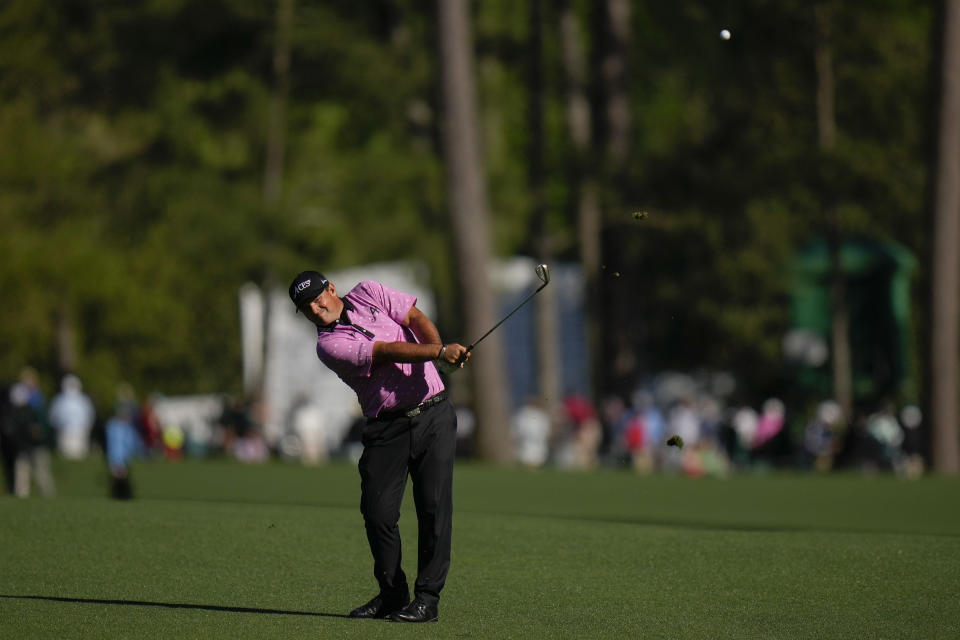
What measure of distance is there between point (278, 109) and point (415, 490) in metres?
35.9

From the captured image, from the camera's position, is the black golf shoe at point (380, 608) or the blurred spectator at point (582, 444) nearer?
the black golf shoe at point (380, 608)

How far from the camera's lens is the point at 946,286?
3095 centimetres

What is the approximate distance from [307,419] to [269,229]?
7.32m

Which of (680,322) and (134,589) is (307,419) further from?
(134,589)

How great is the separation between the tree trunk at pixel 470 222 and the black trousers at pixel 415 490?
22.4 m

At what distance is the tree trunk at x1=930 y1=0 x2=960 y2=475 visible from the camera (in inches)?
1174

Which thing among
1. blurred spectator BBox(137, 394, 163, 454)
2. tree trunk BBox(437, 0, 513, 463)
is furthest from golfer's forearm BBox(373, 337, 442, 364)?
blurred spectator BBox(137, 394, 163, 454)

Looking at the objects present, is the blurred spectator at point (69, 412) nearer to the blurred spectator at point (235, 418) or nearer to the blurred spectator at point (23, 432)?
the blurred spectator at point (235, 418)

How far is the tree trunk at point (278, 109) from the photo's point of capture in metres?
42.8

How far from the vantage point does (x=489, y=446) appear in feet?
112

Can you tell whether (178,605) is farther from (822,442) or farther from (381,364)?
(822,442)

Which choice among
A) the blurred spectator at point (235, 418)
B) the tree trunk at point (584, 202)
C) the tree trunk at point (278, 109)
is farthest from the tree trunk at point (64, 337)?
the tree trunk at point (584, 202)

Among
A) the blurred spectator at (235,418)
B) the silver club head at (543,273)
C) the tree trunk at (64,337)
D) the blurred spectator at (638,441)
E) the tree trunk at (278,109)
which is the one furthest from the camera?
the tree trunk at (64,337)

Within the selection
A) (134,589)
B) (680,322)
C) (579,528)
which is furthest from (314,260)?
(134,589)
